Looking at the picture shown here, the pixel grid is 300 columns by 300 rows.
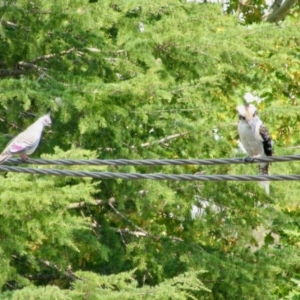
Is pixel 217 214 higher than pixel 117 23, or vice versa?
pixel 117 23

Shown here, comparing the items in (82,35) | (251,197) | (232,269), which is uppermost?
(82,35)

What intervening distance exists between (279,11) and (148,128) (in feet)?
17.3

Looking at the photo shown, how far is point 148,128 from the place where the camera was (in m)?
11.4

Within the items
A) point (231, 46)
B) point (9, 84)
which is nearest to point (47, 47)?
point (9, 84)

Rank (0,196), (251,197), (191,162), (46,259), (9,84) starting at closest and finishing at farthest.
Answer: (191,162) < (0,196) < (9,84) < (46,259) < (251,197)

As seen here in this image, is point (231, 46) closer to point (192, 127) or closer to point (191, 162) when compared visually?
point (192, 127)

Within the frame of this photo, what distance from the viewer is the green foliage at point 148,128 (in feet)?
31.6

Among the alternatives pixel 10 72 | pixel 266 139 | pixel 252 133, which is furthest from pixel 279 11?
pixel 252 133

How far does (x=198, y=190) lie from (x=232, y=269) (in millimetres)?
925

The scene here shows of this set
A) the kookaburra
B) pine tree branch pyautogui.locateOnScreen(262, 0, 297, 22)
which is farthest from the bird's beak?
pine tree branch pyautogui.locateOnScreen(262, 0, 297, 22)

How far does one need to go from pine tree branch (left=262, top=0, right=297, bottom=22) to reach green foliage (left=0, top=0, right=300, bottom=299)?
3936mm

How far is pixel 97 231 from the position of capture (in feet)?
37.2

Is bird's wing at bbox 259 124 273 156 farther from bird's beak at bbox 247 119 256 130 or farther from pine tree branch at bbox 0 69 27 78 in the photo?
pine tree branch at bbox 0 69 27 78

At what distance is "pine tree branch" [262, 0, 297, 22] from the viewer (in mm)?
15711
